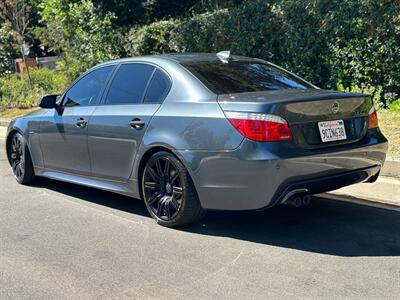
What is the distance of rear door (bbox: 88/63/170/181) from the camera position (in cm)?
520

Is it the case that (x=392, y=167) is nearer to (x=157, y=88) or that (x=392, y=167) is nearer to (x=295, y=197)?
(x=295, y=197)

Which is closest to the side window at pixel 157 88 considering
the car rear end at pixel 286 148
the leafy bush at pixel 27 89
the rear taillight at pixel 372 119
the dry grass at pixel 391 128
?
the car rear end at pixel 286 148

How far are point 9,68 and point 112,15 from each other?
821cm

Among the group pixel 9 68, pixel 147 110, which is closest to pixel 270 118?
pixel 147 110

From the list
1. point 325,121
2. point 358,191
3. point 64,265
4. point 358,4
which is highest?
point 358,4

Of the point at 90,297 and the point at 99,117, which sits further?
the point at 99,117

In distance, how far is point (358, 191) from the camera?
620 centimetres

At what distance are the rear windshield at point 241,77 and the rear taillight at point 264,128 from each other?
0.58 metres

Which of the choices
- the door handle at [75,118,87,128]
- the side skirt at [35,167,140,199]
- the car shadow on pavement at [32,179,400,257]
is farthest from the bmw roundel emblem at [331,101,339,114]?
the door handle at [75,118,87,128]

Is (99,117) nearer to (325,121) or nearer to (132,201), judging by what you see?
(132,201)

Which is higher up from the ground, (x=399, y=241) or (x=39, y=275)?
(x=39, y=275)

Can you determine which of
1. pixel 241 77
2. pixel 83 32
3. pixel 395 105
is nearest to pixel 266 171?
pixel 241 77

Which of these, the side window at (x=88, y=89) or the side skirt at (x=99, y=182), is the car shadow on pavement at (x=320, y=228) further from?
the side window at (x=88, y=89)

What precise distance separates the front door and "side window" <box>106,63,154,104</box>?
22cm
